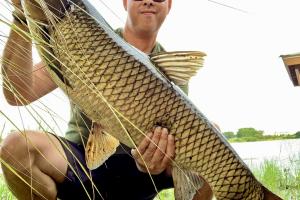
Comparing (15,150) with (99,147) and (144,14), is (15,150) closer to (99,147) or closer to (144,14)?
(99,147)

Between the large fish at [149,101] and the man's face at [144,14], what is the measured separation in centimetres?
131

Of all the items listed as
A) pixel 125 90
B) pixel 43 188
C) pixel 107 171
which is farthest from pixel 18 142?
pixel 125 90

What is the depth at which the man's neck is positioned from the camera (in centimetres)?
354

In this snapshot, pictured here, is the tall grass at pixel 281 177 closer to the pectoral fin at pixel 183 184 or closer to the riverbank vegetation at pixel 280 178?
the riverbank vegetation at pixel 280 178

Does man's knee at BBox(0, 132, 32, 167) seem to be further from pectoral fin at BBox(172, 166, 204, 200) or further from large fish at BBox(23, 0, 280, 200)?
pectoral fin at BBox(172, 166, 204, 200)

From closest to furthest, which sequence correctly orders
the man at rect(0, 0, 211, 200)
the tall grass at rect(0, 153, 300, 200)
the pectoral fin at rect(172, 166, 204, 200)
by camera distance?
the pectoral fin at rect(172, 166, 204, 200), the man at rect(0, 0, 211, 200), the tall grass at rect(0, 153, 300, 200)

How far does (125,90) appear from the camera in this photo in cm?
209

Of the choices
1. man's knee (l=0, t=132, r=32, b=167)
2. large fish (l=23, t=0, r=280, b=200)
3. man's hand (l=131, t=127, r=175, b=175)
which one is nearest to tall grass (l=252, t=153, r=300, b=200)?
man's hand (l=131, t=127, r=175, b=175)

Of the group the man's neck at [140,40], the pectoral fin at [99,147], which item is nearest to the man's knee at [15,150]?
the pectoral fin at [99,147]

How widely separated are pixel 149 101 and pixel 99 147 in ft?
1.54

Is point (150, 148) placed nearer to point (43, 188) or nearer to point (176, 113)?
point (176, 113)

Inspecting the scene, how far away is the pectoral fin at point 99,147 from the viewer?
2426 mm

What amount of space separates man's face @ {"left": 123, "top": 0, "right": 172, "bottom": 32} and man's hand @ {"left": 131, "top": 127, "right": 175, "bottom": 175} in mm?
1180

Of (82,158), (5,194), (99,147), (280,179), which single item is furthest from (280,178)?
(99,147)
